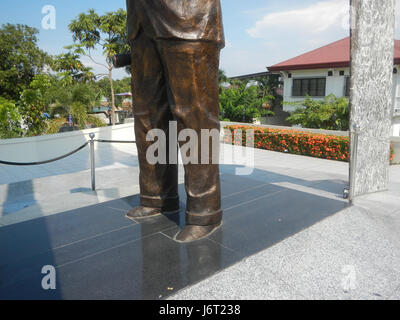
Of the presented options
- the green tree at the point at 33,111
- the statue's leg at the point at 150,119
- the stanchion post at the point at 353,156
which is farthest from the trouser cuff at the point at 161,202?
the green tree at the point at 33,111

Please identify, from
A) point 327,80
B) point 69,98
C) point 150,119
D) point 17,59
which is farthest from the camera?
point 17,59

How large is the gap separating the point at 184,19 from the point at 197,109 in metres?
0.58

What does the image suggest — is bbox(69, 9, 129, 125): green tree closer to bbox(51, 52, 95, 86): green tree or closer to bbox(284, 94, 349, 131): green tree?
bbox(51, 52, 95, 86): green tree

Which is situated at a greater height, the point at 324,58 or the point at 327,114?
the point at 324,58

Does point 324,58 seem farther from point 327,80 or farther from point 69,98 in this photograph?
point 69,98

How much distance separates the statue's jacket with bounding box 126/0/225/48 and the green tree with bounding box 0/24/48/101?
18.4 meters

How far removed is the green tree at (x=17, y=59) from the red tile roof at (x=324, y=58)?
13.5m

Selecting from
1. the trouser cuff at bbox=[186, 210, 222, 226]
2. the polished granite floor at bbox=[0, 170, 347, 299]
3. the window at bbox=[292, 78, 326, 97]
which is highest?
the window at bbox=[292, 78, 326, 97]

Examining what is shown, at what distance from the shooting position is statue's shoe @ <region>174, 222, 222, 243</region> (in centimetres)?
239

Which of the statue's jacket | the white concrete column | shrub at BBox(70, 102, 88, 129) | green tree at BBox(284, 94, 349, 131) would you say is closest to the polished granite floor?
the white concrete column

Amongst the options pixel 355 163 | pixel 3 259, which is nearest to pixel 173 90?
pixel 3 259

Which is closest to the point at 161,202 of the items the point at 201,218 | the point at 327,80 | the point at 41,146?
the point at 201,218

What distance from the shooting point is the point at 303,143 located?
9.30 meters

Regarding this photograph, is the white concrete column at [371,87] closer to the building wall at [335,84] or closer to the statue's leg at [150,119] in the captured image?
the statue's leg at [150,119]
